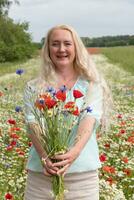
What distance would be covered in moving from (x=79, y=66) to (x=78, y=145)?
60 centimetres

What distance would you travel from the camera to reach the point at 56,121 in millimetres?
3537

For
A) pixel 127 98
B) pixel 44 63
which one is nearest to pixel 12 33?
pixel 127 98

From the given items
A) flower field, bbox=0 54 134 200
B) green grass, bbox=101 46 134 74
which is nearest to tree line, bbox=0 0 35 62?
green grass, bbox=101 46 134 74

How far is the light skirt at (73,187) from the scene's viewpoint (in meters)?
3.84

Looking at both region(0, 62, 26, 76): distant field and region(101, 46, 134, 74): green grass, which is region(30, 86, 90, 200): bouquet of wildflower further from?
region(0, 62, 26, 76): distant field

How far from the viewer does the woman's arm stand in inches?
141

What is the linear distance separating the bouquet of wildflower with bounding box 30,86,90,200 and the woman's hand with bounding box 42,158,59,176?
0.12 feet

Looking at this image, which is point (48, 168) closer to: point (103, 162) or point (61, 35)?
point (61, 35)

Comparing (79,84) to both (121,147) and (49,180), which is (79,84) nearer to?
(49,180)

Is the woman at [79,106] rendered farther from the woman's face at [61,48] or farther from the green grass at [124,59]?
the green grass at [124,59]

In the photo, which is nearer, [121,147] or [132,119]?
[121,147]

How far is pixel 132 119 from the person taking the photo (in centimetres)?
990

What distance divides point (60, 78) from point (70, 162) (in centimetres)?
64

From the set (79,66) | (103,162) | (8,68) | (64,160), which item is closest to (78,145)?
(64,160)
